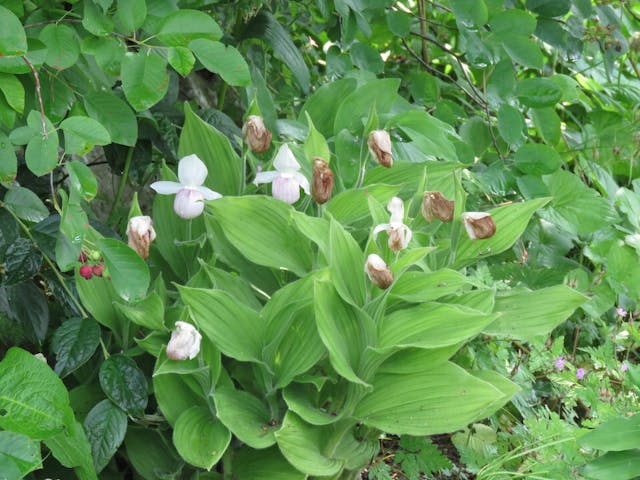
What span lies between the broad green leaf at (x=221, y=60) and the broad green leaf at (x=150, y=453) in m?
0.68

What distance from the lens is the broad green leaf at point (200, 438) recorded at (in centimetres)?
139

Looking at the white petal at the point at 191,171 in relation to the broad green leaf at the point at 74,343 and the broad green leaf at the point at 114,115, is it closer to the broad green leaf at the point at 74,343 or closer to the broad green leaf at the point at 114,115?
the broad green leaf at the point at 114,115

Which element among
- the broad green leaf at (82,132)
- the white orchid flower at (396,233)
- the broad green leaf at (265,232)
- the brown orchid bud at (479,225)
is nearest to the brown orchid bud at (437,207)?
the brown orchid bud at (479,225)

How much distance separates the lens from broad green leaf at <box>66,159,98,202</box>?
4.22ft

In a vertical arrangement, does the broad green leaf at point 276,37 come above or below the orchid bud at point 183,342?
above

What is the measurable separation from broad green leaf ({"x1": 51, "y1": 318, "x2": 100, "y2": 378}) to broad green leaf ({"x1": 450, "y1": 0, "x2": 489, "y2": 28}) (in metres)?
1.23

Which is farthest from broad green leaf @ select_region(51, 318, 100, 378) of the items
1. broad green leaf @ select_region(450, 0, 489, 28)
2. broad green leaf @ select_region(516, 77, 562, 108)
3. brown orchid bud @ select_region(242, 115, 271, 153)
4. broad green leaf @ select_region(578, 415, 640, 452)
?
broad green leaf @ select_region(516, 77, 562, 108)

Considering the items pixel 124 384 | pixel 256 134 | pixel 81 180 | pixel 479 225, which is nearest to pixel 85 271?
pixel 81 180

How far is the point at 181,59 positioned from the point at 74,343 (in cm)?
54

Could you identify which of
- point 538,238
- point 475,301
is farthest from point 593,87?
point 475,301

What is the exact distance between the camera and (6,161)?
133cm

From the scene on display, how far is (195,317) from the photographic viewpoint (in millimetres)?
1422

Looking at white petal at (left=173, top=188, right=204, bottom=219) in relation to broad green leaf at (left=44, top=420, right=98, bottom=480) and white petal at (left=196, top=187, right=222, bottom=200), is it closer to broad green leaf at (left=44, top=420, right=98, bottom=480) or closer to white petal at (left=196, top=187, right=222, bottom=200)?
white petal at (left=196, top=187, right=222, bottom=200)

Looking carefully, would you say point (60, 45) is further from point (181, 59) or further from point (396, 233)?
point (396, 233)
